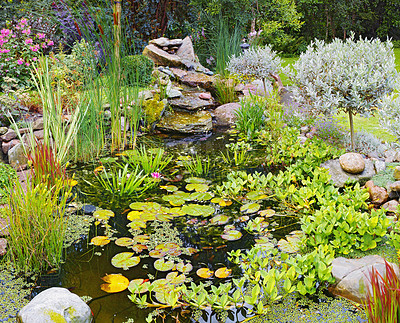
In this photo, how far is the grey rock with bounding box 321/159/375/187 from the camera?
3650 millimetres

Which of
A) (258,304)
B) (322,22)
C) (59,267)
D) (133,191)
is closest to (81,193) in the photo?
(133,191)

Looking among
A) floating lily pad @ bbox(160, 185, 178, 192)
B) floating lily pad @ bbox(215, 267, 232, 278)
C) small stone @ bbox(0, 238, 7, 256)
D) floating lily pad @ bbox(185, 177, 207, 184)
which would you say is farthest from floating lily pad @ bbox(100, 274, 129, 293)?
floating lily pad @ bbox(185, 177, 207, 184)

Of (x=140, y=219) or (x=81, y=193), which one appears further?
(x=81, y=193)

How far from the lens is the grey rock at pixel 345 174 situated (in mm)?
3650

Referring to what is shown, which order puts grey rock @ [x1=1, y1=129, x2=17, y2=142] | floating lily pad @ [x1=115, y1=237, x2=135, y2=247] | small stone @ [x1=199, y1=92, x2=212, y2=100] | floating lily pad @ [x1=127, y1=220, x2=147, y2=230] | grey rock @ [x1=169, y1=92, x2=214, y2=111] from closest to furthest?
floating lily pad @ [x1=115, y1=237, x2=135, y2=247]
floating lily pad @ [x1=127, y1=220, x2=147, y2=230]
grey rock @ [x1=1, y1=129, x2=17, y2=142]
grey rock @ [x1=169, y1=92, x2=214, y2=111]
small stone @ [x1=199, y1=92, x2=212, y2=100]

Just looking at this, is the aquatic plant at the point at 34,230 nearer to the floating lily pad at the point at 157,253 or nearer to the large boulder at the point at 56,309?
the large boulder at the point at 56,309

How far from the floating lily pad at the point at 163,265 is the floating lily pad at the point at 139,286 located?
157 mm

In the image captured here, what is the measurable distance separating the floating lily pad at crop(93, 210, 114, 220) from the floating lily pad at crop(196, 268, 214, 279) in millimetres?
1098

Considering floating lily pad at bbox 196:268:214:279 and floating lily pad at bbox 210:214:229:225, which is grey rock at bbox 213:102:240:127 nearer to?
floating lily pad at bbox 210:214:229:225

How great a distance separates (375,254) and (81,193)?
8.74 feet

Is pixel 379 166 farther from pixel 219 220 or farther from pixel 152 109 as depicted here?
pixel 152 109

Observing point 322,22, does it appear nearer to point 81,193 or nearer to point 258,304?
point 81,193

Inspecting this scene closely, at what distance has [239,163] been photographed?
4461 mm

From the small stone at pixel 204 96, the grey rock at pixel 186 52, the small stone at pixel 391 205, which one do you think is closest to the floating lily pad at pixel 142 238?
the small stone at pixel 391 205
